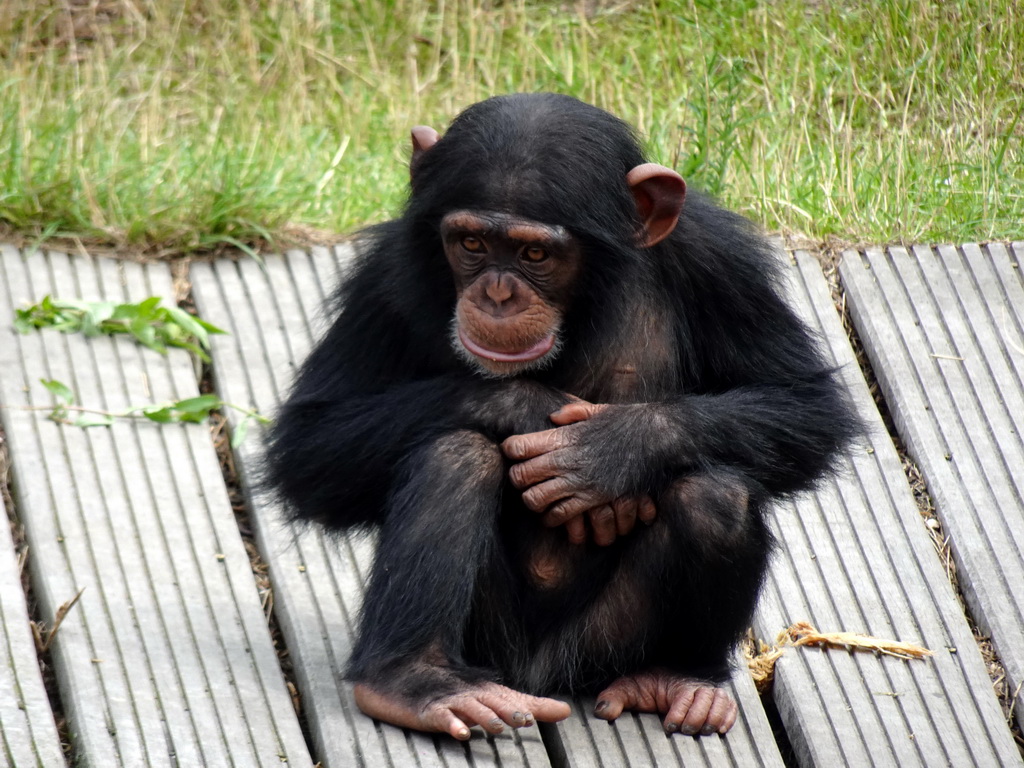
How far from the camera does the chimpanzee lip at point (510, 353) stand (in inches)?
143

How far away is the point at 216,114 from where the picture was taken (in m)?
7.43

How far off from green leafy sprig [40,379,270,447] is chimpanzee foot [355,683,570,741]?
1408mm

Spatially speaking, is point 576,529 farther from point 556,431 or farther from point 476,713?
point 476,713

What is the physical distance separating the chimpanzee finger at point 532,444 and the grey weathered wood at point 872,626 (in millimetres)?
868

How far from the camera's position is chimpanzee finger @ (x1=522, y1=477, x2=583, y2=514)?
3471mm

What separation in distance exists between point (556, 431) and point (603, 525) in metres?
0.27

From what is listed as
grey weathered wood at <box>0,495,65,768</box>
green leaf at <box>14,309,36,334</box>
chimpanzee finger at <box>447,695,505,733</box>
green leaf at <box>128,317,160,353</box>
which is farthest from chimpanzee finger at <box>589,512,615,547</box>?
green leaf at <box>14,309,36,334</box>

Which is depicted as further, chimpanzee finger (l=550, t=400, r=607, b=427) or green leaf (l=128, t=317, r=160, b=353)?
green leaf (l=128, t=317, r=160, b=353)

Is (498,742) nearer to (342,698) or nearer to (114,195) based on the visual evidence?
(342,698)

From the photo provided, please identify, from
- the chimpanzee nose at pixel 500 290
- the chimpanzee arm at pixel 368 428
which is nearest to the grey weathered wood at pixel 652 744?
the chimpanzee arm at pixel 368 428

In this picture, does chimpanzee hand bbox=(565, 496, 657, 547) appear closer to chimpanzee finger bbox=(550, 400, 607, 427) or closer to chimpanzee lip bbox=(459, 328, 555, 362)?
chimpanzee finger bbox=(550, 400, 607, 427)

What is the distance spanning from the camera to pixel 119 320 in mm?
4844

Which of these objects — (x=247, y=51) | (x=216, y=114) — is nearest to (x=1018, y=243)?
(x=216, y=114)

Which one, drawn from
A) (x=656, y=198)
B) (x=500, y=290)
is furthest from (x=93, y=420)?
(x=656, y=198)
